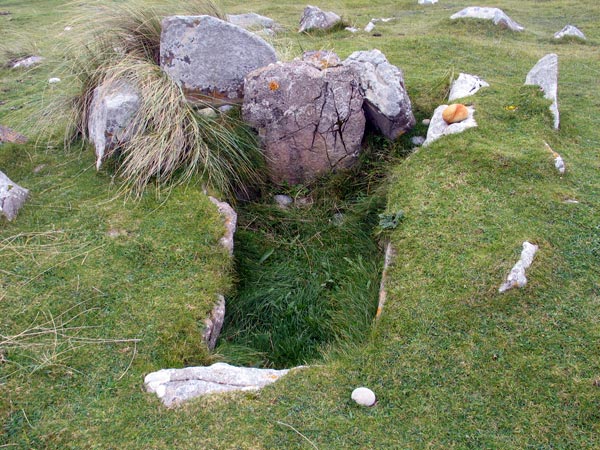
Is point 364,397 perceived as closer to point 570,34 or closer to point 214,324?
point 214,324

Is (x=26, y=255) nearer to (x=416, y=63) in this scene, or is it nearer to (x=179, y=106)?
(x=179, y=106)

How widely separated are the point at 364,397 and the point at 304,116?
2.92 m

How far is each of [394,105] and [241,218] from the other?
187 centimetres

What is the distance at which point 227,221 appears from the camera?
4102 millimetres

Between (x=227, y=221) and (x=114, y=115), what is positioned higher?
(x=114, y=115)

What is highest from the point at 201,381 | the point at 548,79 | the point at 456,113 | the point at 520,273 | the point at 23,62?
the point at 548,79

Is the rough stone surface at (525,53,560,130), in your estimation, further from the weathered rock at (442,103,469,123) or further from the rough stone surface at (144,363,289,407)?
the rough stone surface at (144,363,289,407)

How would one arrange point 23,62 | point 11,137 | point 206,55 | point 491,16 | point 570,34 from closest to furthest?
point 206,55, point 11,137, point 23,62, point 570,34, point 491,16

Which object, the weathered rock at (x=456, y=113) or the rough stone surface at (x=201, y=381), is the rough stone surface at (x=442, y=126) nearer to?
the weathered rock at (x=456, y=113)

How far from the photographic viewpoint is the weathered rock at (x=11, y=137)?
518cm

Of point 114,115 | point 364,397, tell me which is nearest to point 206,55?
point 114,115

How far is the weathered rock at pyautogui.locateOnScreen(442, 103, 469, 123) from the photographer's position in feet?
15.7

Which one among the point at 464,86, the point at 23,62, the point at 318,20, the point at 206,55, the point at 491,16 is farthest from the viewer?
the point at 318,20

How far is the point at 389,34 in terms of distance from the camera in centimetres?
909
